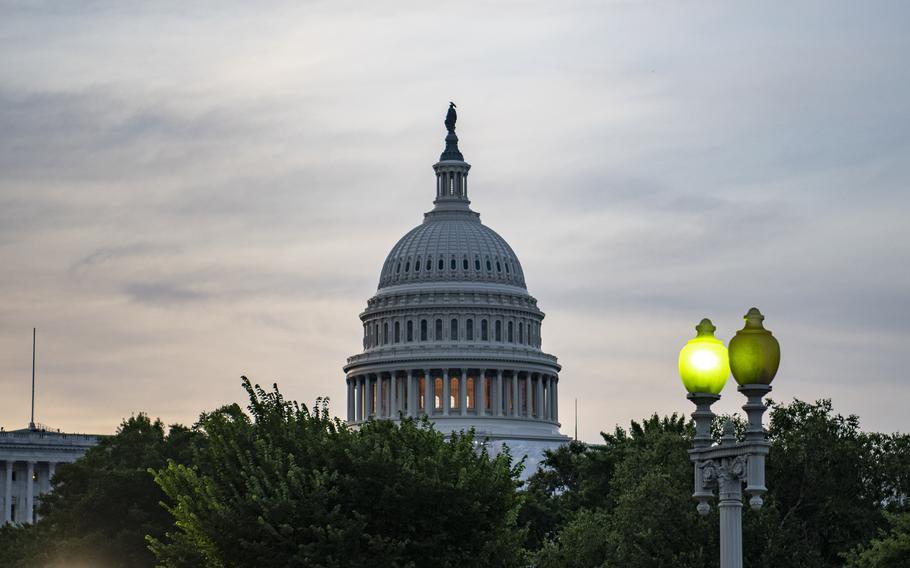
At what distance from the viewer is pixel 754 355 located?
26.9 m

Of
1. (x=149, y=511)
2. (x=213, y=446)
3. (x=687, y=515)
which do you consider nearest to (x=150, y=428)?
(x=149, y=511)

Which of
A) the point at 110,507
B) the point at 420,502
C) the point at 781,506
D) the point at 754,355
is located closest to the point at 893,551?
the point at 781,506

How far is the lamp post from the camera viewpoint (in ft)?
88.0

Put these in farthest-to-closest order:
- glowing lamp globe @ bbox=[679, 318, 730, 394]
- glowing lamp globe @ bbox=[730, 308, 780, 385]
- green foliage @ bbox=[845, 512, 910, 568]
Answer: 1. green foliage @ bbox=[845, 512, 910, 568]
2. glowing lamp globe @ bbox=[679, 318, 730, 394]
3. glowing lamp globe @ bbox=[730, 308, 780, 385]

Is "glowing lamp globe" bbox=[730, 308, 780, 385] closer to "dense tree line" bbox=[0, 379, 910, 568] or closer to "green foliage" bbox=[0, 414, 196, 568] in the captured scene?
"dense tree line" bbox=[0, 379, 910, 568]

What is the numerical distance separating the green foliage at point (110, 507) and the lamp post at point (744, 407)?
266 feet

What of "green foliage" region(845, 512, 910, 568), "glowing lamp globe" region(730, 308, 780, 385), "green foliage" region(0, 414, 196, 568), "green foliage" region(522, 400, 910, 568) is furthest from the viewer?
"green foliage" region(0, 414, 196, 568)

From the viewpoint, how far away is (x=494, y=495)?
211 ft

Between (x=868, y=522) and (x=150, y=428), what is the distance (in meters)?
59.2

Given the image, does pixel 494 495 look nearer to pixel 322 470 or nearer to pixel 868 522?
pixel 322 470

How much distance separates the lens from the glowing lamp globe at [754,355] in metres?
26.8

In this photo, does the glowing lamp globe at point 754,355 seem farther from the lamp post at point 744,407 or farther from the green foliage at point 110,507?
the green foliage at point 110,507

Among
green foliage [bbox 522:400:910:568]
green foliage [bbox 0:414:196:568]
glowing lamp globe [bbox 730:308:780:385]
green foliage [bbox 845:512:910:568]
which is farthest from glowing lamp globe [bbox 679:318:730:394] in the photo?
green foliage [bbox 0:414:196:568]

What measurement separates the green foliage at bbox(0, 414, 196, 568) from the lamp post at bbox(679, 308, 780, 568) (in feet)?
266
